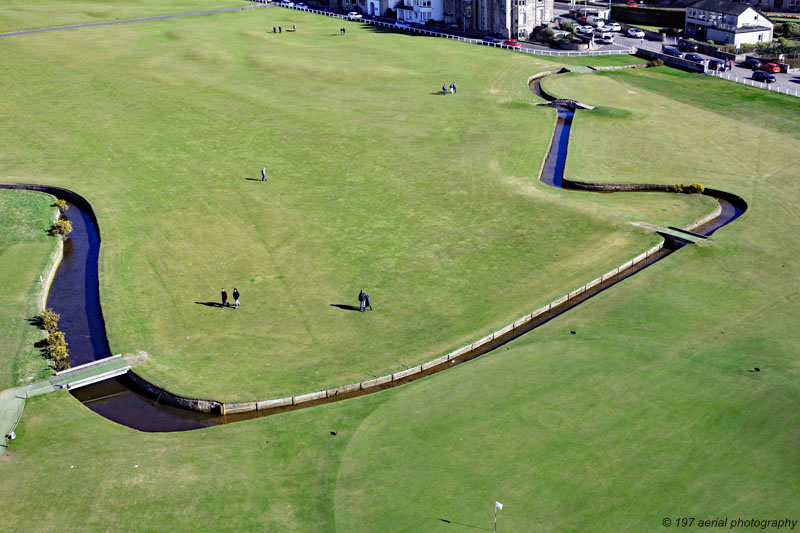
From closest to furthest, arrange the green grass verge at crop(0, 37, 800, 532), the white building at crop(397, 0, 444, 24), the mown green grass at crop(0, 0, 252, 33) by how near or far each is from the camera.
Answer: the green grass verge at crop(0, 37, 800, 532), the mown green grass at crop(0, 0, 252, 33), the white building at crop(397, 0, 444, 24)

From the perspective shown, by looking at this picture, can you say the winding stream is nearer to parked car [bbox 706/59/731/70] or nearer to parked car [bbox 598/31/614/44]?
parked car [bbox 706/59/731/70]

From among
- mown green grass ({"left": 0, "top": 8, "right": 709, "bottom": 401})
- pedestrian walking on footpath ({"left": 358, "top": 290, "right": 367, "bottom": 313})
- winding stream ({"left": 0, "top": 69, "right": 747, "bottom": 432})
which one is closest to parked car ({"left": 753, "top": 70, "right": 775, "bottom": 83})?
mown green grass ({"left": 0, "top": 8, "right": 709, "bottom": 401})

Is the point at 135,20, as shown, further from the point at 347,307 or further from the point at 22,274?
the point at 347,307

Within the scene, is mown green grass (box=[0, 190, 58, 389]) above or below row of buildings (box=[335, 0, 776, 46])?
below

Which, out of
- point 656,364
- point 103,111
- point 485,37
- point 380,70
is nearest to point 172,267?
point 656,364

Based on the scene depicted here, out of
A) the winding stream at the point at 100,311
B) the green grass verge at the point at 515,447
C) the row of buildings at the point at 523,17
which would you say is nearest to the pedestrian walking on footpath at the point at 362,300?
the winding stream at the point at 100,311

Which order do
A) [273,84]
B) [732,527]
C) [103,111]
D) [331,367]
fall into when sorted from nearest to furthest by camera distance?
1. [732,527]
2. [331,367]
3. [103,111]
4. [273,84]

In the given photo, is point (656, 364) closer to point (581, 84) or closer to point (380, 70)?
point (581, 84)
